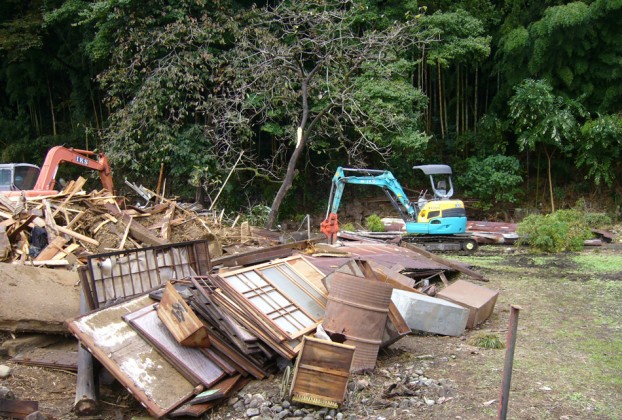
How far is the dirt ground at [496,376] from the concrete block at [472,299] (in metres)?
0.15

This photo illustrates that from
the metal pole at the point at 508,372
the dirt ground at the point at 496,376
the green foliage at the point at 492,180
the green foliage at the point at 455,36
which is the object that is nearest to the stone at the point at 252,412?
the dirt ground at the point at 496,376

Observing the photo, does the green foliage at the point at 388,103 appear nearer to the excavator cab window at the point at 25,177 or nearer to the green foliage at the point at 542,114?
the green foliage at the point at 542,114

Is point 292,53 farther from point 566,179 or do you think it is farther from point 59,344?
point 566,179

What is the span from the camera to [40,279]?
22.5ft

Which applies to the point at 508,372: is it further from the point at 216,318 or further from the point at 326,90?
the point at 326,90

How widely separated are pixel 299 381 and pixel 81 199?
6.46 metres

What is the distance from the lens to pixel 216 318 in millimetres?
5516

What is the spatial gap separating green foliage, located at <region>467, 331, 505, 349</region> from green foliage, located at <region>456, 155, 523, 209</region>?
47.0 feet

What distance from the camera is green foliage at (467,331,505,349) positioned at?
626 centimetres

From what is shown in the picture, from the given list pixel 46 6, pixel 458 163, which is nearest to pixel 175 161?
pixel 46 6

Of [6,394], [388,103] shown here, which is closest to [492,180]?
[388,103]

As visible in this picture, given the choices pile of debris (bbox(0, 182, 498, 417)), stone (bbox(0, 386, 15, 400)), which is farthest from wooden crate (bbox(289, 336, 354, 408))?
stone (bbox(0, 386, 15, 400))

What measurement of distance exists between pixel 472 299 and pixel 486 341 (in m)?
1.03

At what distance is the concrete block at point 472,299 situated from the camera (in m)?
7.03
